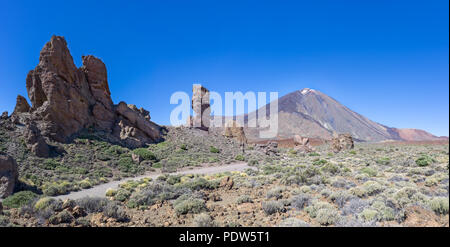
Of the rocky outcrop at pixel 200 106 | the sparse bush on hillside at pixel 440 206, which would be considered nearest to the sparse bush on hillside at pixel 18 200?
the sparse bush on hillside at pixel 440 206

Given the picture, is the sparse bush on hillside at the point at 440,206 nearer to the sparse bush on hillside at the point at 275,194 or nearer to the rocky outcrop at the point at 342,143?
the sparse bush on hillside at the point at 275,194

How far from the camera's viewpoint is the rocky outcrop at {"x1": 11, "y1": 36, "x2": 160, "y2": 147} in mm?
21297

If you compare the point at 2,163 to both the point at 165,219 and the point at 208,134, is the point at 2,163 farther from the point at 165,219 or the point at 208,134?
the point at 208,134

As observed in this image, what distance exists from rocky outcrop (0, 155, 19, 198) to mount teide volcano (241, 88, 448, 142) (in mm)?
90245

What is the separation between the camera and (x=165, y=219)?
6.95 m

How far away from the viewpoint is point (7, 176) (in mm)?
10273

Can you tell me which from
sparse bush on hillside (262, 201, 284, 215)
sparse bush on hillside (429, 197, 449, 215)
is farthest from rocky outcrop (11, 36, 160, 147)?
sparse bush on hillside (429, 197, 449, 215)

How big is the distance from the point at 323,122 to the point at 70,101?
15676cm

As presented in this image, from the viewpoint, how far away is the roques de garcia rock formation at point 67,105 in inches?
811

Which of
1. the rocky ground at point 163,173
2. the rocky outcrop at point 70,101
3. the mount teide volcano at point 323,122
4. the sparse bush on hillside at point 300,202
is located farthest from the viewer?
the mount teide volcano at point 323,122

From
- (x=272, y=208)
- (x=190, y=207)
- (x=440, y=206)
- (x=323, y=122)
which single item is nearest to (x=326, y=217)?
(x=272, y=208)

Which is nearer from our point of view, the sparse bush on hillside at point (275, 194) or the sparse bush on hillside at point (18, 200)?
the sparse bush on hillside at point (275, 194)
